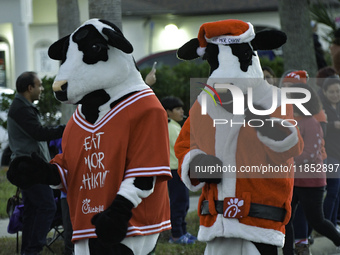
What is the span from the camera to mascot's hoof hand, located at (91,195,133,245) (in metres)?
3.88

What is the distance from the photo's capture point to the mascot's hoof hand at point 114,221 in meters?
3.88

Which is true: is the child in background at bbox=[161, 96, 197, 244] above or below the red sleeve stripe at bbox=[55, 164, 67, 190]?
below

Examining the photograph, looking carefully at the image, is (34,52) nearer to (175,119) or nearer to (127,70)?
(175,119)

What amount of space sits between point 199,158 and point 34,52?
23.5 m

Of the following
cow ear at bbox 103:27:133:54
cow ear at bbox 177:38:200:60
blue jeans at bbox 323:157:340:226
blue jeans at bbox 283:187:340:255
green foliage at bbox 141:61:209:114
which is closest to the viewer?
cow ear at bbox 103:27:133:54

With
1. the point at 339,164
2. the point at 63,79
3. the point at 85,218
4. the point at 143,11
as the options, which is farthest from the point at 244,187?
the point at 143,11

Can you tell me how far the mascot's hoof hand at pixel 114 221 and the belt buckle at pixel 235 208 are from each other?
0.73 meters

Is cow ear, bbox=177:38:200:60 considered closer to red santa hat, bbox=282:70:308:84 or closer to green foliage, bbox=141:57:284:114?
red santa hat, bbox=282:70:308:84

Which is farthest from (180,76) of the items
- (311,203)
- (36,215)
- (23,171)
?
(23,171)

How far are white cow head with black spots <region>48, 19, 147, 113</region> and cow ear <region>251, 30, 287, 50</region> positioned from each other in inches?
34.8

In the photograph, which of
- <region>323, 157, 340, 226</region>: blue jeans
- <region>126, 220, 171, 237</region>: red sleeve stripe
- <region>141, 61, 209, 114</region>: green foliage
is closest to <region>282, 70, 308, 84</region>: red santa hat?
<region>323, 157, 340, 226</region>: blue jeans

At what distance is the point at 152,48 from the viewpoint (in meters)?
27.3

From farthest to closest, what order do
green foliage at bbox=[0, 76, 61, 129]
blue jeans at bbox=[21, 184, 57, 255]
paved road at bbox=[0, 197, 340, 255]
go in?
green foliage at bbox=[0, 76, 61, 129] < paved road at bbox=[0, 197, 340, 255] < blue jeans at bbox=[21, 184, 57, 255]

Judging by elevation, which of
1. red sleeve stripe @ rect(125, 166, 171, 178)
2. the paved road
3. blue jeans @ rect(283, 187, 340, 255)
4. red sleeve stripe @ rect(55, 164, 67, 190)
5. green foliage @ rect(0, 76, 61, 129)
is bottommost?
the paved road
